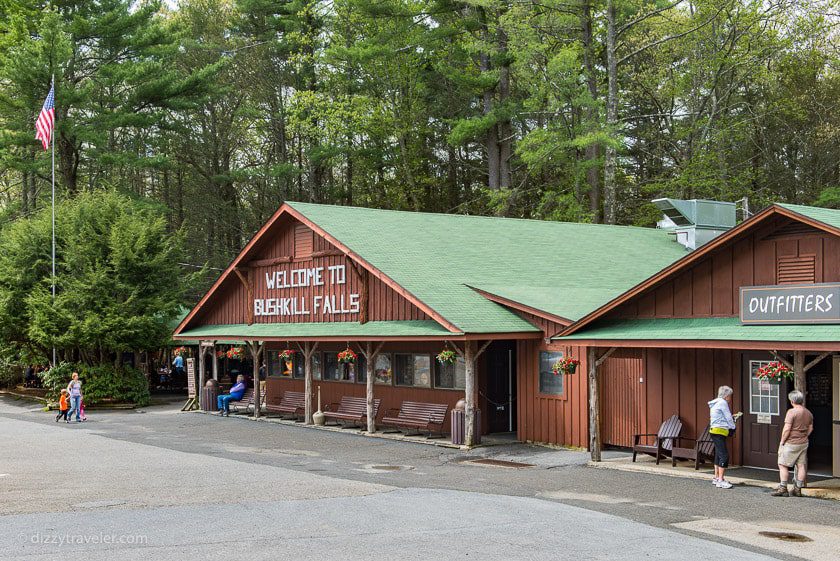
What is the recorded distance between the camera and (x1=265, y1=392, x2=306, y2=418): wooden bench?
29.3 meters

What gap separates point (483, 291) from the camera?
23203 mm

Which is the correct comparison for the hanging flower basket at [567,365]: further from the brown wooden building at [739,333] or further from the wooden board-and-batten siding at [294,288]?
→ the wooden board-and-batten siding at [294,288]

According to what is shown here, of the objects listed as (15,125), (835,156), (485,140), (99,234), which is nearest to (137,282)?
(99,234)

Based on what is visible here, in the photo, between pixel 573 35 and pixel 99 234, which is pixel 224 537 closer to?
pixel 99 234

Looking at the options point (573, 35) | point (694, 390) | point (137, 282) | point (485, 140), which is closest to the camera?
point (694, 390)

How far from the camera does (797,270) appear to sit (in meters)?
15.7

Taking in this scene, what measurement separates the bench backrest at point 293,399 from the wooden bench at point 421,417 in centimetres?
521

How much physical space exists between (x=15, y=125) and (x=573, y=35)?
2564 centimetres

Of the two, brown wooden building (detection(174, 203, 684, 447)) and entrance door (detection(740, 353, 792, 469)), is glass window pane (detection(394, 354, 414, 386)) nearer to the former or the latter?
brown wooden building (detection(174, 203, 684, 447))

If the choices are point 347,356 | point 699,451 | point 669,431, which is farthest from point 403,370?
point 699,451

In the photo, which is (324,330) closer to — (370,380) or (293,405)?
(370,380)

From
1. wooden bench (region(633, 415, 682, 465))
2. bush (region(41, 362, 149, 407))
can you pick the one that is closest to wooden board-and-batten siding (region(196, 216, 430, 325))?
bush (region(41, 362, 149, 407))

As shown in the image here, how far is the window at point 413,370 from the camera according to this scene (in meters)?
24.9

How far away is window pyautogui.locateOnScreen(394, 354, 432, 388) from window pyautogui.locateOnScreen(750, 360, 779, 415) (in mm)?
9241
